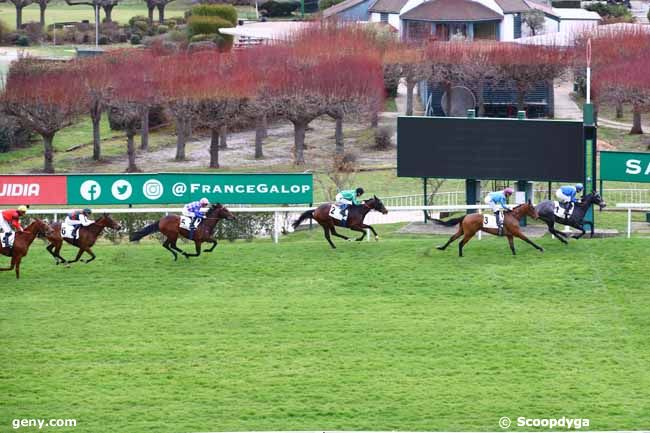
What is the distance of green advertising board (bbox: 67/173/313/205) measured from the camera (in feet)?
101

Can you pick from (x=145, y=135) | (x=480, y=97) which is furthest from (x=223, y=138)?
(x=480, y=97)

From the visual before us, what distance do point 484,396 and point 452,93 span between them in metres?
34.7

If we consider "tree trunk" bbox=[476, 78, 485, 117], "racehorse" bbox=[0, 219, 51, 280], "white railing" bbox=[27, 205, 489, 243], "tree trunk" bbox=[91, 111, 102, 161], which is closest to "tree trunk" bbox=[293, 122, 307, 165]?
"tree trunk" bbox=[91, 111, 102, 161]

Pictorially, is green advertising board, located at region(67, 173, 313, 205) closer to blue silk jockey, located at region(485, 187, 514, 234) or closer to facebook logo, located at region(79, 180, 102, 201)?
facebook logo, located at region(79, 180, 102, 201)

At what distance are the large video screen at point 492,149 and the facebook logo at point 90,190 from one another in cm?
590

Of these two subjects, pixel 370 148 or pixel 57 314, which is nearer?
pixel 57 314

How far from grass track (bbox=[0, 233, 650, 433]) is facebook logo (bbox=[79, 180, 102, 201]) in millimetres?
2816

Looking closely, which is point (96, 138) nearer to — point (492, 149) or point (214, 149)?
point (214, 149)

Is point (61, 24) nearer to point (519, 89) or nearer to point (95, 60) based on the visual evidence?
point (95, 60)

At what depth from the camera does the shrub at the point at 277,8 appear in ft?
303

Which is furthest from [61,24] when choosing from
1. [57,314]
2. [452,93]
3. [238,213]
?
[57,314]

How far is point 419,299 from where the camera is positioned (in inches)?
976

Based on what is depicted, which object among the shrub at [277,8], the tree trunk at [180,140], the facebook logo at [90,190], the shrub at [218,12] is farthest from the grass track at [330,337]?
the shrub at [277,8]

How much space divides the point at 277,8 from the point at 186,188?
62780 millimetres
